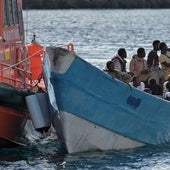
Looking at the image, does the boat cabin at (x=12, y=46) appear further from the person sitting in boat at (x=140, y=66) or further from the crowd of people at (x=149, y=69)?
the person sitting in boat at (x=140, y=66)

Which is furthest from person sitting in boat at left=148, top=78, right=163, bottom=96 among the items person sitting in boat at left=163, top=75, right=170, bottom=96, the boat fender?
the boat fender

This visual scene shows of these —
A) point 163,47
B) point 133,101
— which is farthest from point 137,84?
point 163,47

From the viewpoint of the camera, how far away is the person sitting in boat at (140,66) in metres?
18.9

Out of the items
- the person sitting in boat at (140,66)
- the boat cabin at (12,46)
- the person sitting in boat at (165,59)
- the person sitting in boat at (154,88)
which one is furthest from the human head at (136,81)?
the boat cabin at (12,46)

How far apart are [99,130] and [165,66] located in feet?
12.9

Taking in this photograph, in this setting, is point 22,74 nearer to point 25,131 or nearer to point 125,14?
point 25,131

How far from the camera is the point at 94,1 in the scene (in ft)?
368

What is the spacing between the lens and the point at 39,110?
51.9 feet

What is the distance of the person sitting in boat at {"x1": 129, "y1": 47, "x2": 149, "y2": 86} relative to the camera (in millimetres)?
18906

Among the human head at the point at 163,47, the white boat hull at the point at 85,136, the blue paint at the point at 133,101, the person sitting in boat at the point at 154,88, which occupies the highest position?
the human head at the point at 163,47

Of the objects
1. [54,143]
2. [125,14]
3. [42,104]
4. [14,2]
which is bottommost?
[125,14]

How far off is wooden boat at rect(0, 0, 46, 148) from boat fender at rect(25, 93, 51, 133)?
0.19 meters

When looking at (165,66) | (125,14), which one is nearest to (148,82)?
(165,66)

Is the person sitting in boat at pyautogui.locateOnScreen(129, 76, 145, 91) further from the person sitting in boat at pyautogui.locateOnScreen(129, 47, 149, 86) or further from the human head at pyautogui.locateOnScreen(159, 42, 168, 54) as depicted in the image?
the human head at pyautogui.locateOnScreen(159, 42, 168, 54)
